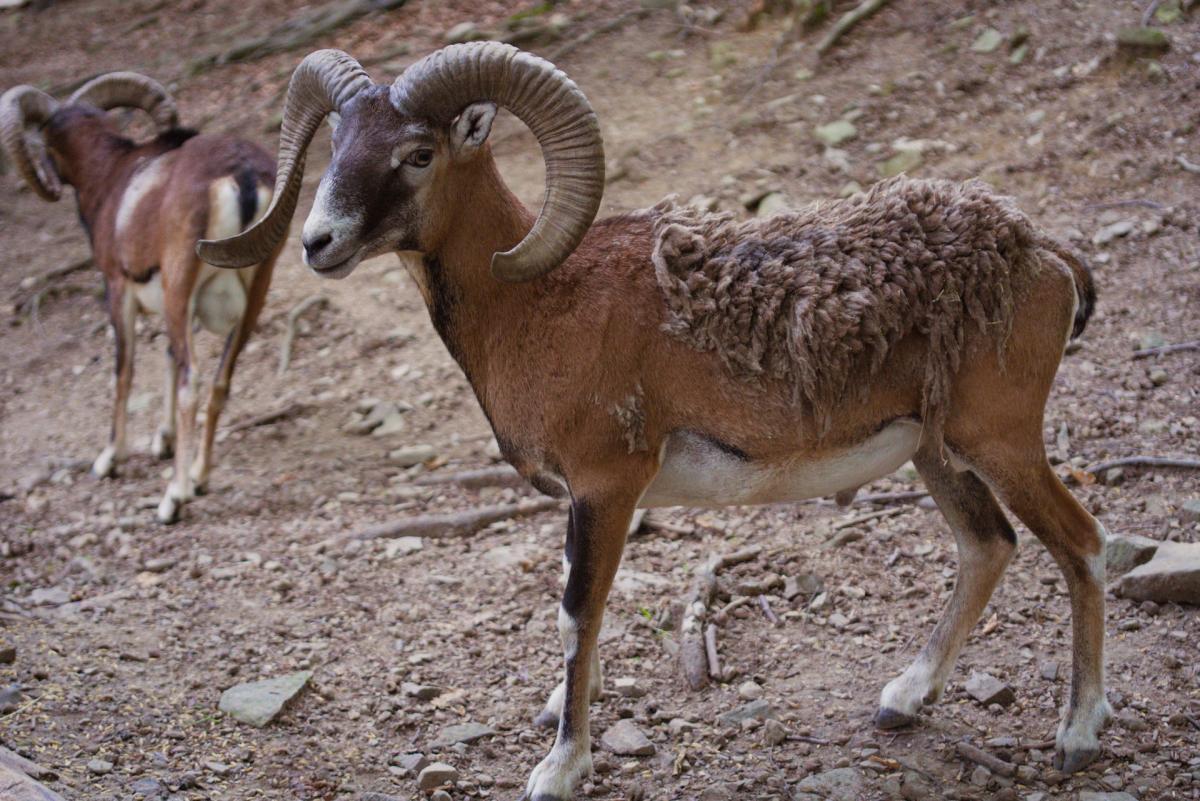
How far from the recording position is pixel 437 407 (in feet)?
31.2

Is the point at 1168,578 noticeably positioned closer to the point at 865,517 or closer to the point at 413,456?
the point at 865,517

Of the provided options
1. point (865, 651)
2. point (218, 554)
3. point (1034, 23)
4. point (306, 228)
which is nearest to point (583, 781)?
point (865, 651)

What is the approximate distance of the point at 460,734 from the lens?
224 inches

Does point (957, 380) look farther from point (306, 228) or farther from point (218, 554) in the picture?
point (218, 554)

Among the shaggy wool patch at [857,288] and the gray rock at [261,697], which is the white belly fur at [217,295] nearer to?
the gray rock at [261,697]

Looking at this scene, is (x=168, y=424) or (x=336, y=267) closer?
(x=336, y=267)

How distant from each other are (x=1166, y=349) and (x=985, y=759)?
3826 millimetres

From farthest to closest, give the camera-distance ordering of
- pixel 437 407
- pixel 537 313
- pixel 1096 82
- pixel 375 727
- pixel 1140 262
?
pixel 1096 82
pixel 437 407
pixel 1140 262
pixel 375 727
pixel 537 313

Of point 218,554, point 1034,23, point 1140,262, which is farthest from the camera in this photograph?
point 1034,23

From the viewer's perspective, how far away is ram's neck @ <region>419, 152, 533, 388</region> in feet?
17.0

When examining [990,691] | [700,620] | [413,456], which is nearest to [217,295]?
[413,456]

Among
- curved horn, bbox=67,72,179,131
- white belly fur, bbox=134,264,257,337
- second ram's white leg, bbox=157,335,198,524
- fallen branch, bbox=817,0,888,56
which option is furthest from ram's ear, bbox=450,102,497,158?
fallen branch, bbox=817,0,888,56

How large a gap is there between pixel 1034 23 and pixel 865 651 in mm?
8246

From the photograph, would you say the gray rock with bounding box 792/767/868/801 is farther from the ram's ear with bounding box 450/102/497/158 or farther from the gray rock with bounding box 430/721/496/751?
the ram's ear with bounding box 450/102/497/158
